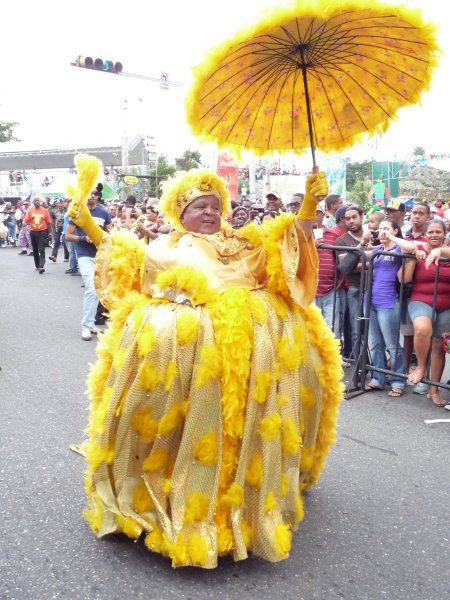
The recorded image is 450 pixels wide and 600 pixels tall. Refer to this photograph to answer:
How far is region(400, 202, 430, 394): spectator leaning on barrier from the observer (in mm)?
5484

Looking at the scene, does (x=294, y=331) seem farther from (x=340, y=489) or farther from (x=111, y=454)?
(x=340, y=489)

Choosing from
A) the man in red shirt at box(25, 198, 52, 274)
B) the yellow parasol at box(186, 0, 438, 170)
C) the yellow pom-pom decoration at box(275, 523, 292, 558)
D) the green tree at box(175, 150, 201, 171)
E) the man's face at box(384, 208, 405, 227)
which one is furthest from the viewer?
the green tree at box(175, 150, 201, 171)

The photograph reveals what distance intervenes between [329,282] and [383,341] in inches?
34.5

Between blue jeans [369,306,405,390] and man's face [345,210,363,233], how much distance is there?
3.36 feet

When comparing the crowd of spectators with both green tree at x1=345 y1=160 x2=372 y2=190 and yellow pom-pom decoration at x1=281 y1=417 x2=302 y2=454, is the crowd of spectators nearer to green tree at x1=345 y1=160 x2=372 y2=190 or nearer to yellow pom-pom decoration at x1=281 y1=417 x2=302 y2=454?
yellow pom-pom decoration at x1=281 y1=417 x2=302 y2=454

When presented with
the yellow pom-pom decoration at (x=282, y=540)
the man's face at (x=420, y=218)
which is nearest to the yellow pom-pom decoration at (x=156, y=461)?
the yellow pom-pom decoration at (x=282, y=540)

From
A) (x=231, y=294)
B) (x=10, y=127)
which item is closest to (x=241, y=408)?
(x=231, y=294)

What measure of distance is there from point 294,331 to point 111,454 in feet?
3.33

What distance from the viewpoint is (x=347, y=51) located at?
2.45 meters

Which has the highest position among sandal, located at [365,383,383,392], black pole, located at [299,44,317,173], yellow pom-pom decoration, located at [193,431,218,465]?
black pole, located at [299,44,317,173]

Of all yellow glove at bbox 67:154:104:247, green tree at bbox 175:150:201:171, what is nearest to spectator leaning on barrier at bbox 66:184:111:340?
yellow glove at bbox 67:154:104:247

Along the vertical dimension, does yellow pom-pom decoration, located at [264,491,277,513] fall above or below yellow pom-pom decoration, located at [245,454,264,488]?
below

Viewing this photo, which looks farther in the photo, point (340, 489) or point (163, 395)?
point (340, 489)

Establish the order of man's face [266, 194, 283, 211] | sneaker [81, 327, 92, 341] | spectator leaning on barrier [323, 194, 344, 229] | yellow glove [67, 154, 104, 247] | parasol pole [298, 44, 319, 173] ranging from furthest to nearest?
man's face [266, 194, 283, 211] < spectator leaning on barrier [323, 194, 344, 229] < sneaker [81, 327, 92, 341] < yellow glove [67, 154, 104, 247] < parasol pole [298, 44, 319, 173]
